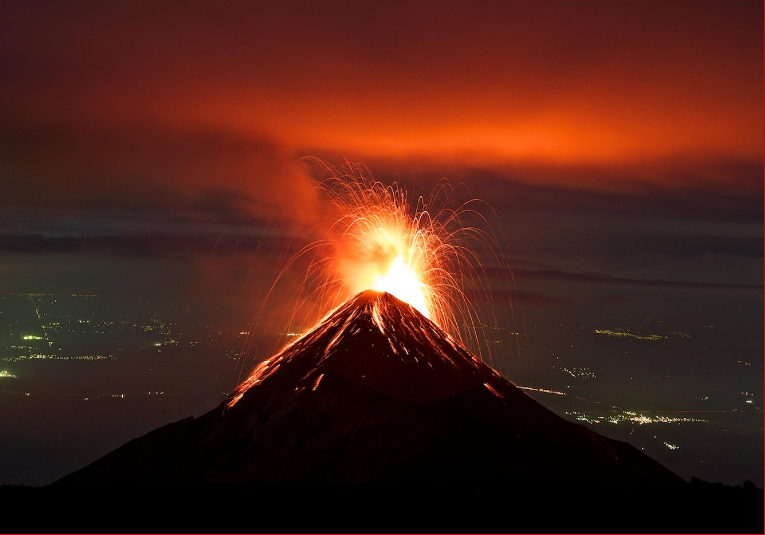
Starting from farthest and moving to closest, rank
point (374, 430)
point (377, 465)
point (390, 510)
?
point (374, 430), point (377, 465), point (390, 510)

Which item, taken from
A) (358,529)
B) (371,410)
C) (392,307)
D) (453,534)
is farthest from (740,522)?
(392,307)

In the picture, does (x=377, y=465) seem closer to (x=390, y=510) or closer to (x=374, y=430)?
(x=374, y=430)

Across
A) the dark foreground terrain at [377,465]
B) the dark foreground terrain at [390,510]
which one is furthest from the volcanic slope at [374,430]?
the dark foreground terrain at [390,510]

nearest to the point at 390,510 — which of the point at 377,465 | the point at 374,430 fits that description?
the point at 377,465

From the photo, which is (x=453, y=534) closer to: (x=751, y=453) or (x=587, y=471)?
(x=587, y=471)

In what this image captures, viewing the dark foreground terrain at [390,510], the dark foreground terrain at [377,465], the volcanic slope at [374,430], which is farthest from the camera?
the volcanic slope at [374,430]

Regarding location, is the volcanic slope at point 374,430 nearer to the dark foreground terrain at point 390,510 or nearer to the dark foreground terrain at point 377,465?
the dark foreground terrain at point 377,465

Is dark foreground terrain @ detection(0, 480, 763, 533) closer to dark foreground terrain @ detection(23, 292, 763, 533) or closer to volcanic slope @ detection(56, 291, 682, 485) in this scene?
dark foreground terrain @ detection(23, 292, 763, 533)
